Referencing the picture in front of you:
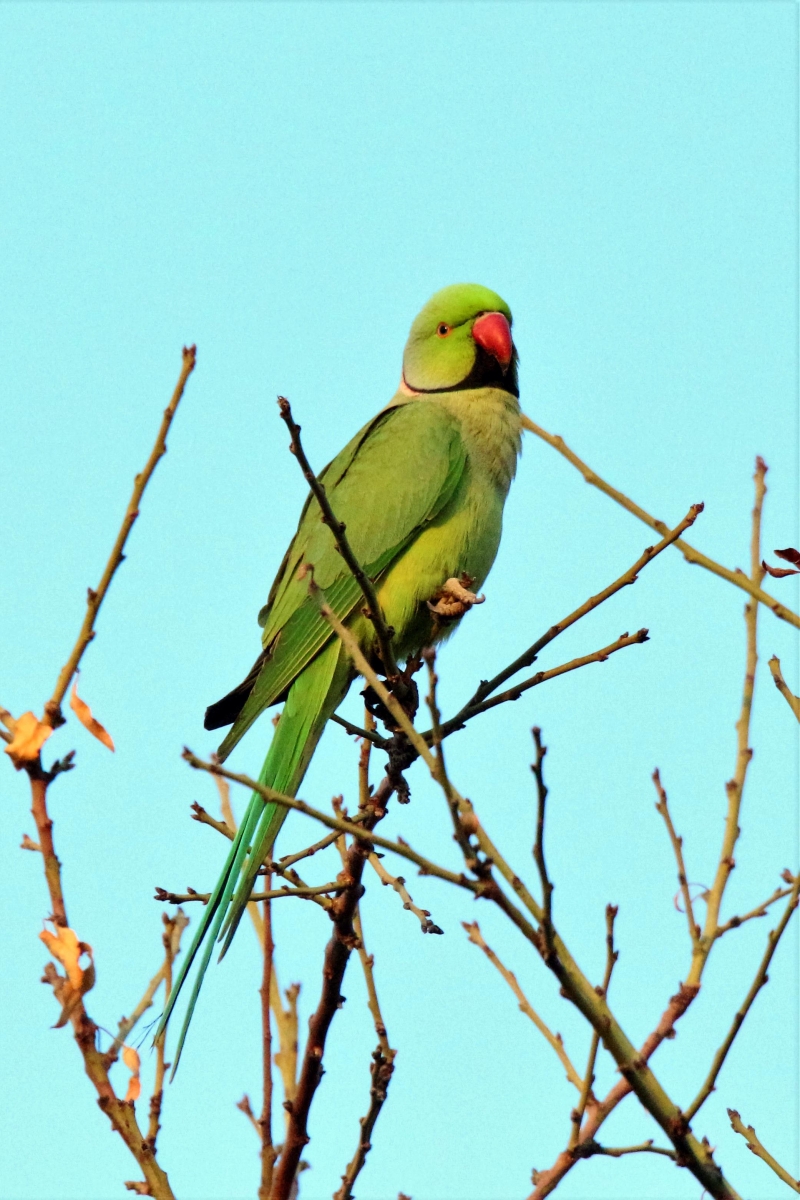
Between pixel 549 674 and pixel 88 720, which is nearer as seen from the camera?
pixel 88 720

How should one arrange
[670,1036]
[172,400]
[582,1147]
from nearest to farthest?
[172,400], [582,1147], [670,1036]

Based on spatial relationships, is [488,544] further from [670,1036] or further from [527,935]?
[527,935]

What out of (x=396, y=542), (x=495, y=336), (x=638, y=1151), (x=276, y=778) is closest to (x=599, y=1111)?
(x=638, y=1151)

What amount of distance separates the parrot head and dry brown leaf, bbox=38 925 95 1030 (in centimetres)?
349

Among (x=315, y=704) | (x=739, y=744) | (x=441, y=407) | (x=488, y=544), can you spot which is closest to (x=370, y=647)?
(x=315, y=704)

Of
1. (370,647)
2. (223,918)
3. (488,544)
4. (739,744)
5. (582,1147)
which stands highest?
(488,544)

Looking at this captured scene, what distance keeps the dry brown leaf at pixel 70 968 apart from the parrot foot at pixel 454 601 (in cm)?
206

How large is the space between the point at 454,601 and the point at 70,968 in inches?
86.6

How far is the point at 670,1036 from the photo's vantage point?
248 cm

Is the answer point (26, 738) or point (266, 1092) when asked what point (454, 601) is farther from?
point (26, 738)

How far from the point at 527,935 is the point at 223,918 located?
4.71 ft

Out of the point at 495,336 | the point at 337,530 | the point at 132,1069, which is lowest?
the point at 132,1069

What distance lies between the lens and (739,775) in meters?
2.61

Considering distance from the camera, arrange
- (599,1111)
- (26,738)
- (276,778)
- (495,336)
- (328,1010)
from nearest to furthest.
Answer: (26,738), (599,1111), (328,1010), (276,778), (495,336)
